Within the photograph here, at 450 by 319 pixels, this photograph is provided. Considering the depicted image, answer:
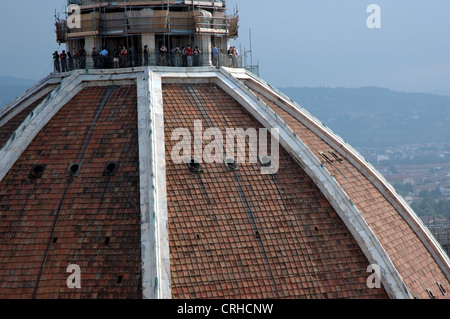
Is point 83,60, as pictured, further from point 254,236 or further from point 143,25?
point 254,236

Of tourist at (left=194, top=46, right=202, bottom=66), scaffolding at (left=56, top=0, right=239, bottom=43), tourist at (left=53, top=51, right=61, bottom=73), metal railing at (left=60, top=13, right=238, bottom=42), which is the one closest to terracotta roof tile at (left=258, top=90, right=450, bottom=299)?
tourist at (left=194, top=46, right=202, bottom=66)

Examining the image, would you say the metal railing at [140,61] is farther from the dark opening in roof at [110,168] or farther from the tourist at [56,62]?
the dark opening in roof at [110,168]

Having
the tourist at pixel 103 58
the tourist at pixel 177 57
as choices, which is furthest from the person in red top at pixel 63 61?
the tourist at pixel 177 57

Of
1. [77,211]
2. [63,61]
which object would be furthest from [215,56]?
[77,211]

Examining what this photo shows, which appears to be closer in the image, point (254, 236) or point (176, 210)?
point (176, 210)

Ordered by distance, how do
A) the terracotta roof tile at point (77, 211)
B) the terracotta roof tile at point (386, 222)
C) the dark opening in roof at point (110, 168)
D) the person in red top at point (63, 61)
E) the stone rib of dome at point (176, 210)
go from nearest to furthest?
the terracotta roof tile at point (77, 211) → the stone rib of dome at point (176, 210) → the dark opening in roof at point (110, 168) → the terracotta roof tile at point (386, 222) → the person in red top at point (63, 61)

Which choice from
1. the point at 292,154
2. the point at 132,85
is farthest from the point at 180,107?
the point at 292,154

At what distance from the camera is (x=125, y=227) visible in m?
29.2

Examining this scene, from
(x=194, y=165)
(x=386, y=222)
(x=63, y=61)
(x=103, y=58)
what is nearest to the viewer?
(x=194, y=165)

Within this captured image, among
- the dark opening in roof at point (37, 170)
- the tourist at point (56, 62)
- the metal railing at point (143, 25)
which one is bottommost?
the dark opening in roof at point (37, 170)

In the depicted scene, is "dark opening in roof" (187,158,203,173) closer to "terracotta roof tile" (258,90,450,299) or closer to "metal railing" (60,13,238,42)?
"terracotta roof tile" (258,90,450,299)

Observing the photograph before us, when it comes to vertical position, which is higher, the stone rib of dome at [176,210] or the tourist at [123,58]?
the tourist at [123,58]

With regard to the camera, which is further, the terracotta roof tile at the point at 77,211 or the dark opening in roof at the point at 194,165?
the dark opening in roof at the point at 194,165
